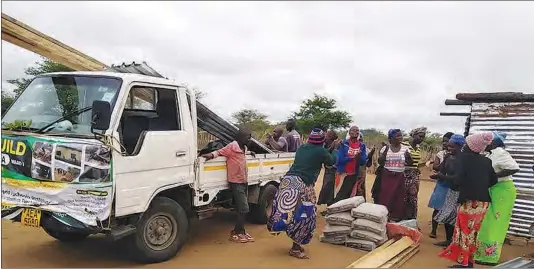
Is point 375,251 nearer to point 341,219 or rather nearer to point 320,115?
point 341,219

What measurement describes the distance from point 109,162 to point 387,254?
11.0 feet

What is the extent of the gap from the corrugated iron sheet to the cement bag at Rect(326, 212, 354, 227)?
286 cm

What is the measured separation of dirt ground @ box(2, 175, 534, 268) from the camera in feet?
17.6

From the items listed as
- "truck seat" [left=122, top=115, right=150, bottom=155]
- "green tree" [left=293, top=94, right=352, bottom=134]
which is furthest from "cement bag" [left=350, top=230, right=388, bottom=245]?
"green tree" [left=293, top=94, right=352, bottom=134]

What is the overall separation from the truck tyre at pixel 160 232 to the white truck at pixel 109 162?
0.01 metres

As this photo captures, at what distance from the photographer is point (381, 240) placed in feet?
20.4

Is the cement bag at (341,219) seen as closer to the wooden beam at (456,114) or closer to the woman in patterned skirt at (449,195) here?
the woman in patterned skirt at (449,195)

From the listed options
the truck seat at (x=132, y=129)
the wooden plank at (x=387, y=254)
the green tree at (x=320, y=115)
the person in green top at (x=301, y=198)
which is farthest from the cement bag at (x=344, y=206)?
the green tree at (x=320, y=115)

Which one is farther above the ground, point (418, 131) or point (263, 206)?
point (418, 131)

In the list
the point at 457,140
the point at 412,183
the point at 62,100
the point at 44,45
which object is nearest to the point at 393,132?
the point at 412,183

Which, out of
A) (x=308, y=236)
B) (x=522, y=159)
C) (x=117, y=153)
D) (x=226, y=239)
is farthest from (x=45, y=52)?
(x=522, y=159)

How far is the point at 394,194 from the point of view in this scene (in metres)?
7.26

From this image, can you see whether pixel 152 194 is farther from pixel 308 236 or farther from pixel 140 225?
pixel 308 236

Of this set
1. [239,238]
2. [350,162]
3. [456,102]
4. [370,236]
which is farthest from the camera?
[456,102]
